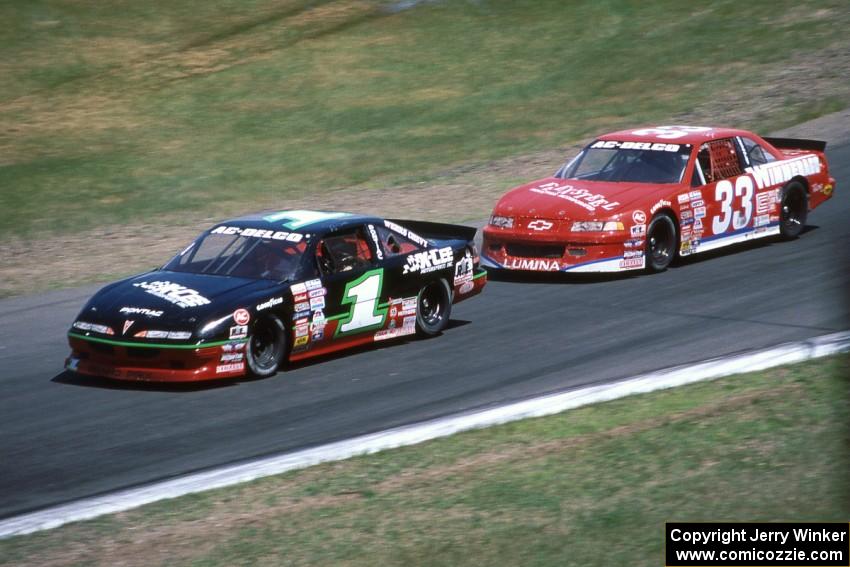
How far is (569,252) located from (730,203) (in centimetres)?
218

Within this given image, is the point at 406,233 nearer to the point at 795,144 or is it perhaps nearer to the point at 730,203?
the point at 730,203

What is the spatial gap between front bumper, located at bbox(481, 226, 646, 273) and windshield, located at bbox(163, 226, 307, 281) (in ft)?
11.5

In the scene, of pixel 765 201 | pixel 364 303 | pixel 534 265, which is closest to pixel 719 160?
pixel 765 201

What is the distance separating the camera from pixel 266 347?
34.9 ft

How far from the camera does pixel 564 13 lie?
30297mm

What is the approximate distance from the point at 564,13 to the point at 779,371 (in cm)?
2180

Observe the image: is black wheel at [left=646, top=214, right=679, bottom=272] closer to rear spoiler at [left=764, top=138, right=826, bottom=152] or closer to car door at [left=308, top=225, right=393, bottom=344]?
rear spoiler at [left=764, top=138, right=826, bottom=152]

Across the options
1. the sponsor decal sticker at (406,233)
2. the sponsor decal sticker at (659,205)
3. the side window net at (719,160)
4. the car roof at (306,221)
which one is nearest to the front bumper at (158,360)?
the car roof at (306,221)

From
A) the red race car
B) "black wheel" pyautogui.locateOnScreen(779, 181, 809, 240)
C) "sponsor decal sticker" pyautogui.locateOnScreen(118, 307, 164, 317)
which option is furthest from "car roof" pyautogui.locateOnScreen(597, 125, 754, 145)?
"sponsor decal sticker" pyautogui.locateOnScreen(118, 307, 164, 317)

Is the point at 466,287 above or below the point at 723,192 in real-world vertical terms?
below

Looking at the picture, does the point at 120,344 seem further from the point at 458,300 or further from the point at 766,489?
the point at 766,489

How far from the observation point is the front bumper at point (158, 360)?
9.97m

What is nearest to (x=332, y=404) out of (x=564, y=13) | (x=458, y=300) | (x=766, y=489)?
(x=458, y=300)

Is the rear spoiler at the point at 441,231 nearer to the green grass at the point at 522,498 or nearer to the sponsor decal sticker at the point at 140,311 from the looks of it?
the sponsor decal sticker at the point at 140,311
